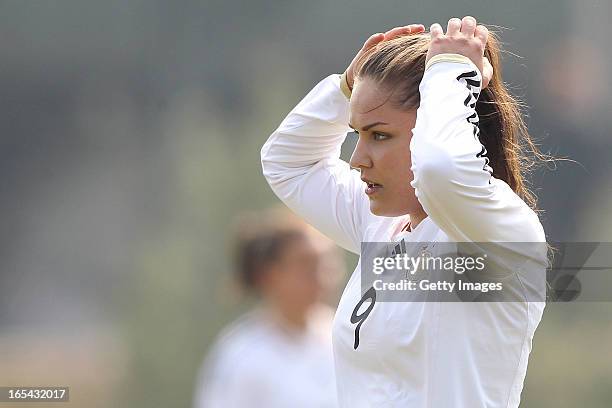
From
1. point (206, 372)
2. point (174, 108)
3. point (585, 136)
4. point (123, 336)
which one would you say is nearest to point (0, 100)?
point (174, 108)

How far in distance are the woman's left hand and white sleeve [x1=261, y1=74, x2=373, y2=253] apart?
55 cm

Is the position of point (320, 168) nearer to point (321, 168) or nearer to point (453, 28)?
point (321, 168)

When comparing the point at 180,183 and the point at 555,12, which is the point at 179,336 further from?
the point at 555,12

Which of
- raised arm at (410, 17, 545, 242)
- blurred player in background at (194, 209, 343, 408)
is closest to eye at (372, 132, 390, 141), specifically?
raised arm at (410, 17, 545, 242)

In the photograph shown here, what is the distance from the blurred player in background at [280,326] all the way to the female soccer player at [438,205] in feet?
2.78

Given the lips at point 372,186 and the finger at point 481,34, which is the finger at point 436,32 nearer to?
the finger at point 481,34

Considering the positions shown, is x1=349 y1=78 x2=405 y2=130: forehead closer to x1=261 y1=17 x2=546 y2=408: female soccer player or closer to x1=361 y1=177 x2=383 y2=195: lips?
x1=261 y1=17 x2=546 y2=408: female soccer player

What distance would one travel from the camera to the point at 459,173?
7.54ft

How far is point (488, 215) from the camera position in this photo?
2312 mm

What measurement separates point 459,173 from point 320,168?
0.81 meters

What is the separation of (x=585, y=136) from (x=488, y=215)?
1378 cm

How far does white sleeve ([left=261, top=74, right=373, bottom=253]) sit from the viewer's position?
294cm

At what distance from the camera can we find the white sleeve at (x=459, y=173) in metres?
2.30

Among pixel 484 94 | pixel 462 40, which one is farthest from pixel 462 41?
pixel 484 94
